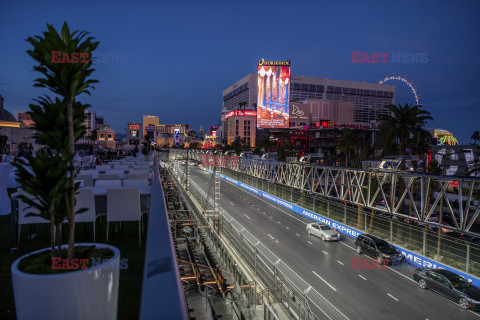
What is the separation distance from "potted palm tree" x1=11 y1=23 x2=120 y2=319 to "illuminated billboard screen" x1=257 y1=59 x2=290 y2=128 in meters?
82.4

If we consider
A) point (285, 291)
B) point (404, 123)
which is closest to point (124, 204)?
point (285, 291)

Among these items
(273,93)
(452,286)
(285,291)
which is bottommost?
(452,286)

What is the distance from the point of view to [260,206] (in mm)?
30875

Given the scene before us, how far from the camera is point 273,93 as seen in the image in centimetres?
8450

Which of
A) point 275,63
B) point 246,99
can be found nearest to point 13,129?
point 275,63

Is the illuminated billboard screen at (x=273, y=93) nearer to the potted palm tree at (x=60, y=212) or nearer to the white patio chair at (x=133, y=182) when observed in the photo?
the white patio chair at (x=133, y=182)

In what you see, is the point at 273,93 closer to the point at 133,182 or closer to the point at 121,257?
the point at 133,182

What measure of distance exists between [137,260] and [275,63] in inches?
3342

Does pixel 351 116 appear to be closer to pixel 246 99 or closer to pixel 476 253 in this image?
pixel 246 99

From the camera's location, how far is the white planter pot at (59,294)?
1986mm

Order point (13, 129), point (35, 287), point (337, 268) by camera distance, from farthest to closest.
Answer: point (13, 129), point (337, 268), point (35, 287)

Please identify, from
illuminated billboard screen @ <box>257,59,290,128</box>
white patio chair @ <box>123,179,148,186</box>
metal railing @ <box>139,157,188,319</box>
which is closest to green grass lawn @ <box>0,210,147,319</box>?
white patio chair @ <box>123,179,148,186</box>

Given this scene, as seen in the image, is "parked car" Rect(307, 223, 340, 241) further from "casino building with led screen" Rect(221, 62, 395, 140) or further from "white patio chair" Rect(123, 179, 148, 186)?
"casino building with led screen" Rect(221, 62, 395, 140)

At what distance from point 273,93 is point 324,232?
67.9 m
